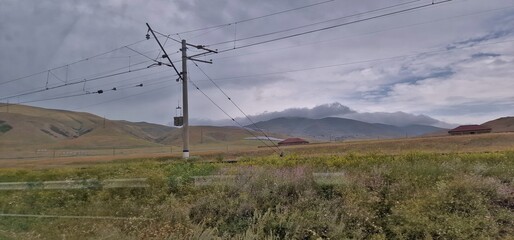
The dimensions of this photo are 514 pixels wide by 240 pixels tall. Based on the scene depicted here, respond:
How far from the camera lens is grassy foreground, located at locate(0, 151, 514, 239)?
8844 mm

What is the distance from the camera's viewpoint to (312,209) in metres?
10.2

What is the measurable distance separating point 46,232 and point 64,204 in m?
4.18

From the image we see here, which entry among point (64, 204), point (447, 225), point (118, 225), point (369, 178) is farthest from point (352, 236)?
point (64, 204)

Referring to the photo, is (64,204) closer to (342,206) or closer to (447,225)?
(342,206)

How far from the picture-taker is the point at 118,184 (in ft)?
53.9

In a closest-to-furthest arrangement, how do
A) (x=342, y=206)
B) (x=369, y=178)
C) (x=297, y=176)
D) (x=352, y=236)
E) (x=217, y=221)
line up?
(x=352, y=236) < (x=342, y=206) < (x=217, y=221) < (x=369, y=178) < (x=297, y=176)

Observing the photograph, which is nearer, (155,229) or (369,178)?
(155,229)

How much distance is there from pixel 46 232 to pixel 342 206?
8646 mm

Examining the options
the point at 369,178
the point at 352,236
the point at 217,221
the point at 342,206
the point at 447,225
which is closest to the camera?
the point at 447,225

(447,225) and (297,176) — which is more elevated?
(297,176)

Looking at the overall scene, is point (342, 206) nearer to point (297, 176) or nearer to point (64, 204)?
point (297, 176)

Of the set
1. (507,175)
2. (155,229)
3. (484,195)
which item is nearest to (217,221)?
(155,229)

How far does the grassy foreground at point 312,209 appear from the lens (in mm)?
8844

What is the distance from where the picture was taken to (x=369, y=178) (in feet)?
37.7
